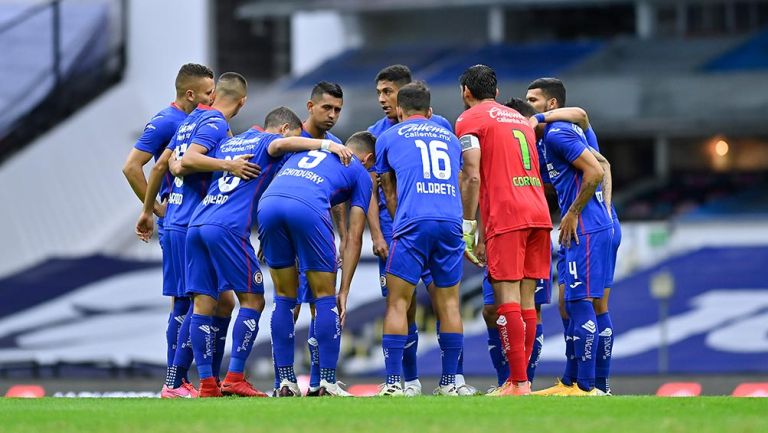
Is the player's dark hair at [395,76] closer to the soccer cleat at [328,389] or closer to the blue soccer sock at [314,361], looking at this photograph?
the blue soccer sock at [314,361]

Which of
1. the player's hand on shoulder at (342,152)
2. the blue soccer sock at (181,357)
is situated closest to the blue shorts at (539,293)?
the player's hand on shoulder at (342,152)

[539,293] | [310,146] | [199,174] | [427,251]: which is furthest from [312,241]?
[539,293]

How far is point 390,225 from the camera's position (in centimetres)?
1411

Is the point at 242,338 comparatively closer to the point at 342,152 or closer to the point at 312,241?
the point at 312,241

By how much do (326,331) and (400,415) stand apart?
2.17m

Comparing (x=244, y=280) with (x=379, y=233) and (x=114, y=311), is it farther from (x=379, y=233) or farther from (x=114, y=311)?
(x=114, y=311)

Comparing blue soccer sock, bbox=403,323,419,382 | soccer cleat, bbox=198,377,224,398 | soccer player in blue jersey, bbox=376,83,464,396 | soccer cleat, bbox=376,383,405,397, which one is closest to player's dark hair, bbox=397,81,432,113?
soccer player in blue jersey, bbox=376,83,464,396

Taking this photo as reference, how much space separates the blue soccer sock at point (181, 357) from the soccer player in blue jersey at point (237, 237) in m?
0.44

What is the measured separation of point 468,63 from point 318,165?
25.2m

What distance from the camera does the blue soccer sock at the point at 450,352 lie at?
12961 millimetres

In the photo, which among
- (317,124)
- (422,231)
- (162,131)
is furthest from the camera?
(162,131)

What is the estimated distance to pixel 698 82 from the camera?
34.4m

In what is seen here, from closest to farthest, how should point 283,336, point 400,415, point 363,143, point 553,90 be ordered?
point 400,415 → point 283,336 → point 363,143 → point 553,90

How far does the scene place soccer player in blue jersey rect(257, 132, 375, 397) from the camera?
12.8m
